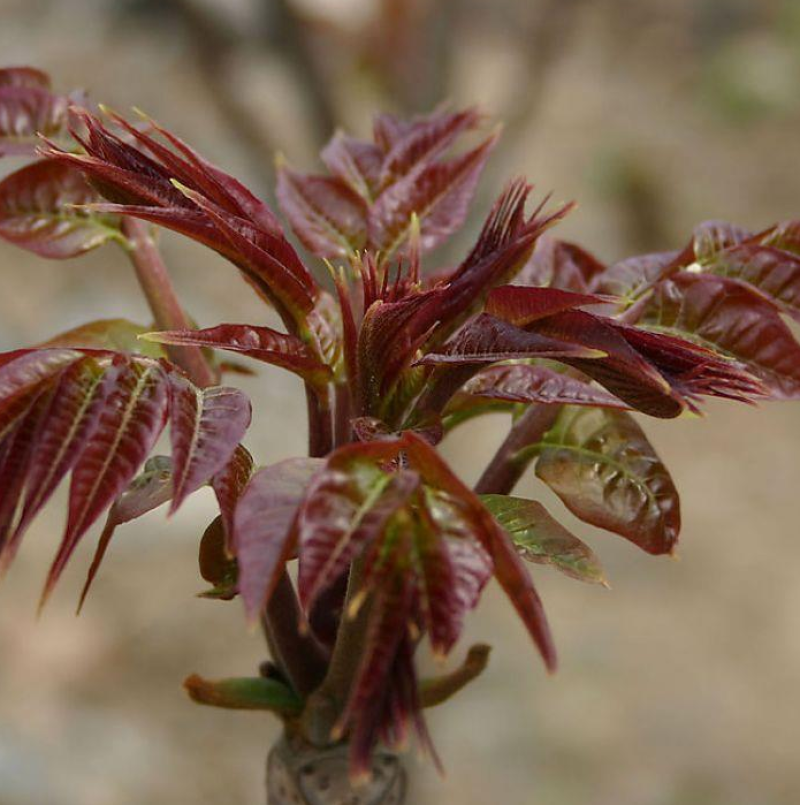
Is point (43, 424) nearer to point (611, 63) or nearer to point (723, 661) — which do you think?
point (723, 661)

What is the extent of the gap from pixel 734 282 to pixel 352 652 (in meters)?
0.30

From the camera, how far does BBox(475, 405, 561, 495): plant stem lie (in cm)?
67

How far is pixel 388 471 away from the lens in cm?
47

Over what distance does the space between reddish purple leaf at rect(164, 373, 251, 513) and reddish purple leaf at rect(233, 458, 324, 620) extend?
1.1 inches

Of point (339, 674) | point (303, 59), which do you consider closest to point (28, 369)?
point (339, 674)

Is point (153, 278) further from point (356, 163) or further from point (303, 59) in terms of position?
point (303, 59)

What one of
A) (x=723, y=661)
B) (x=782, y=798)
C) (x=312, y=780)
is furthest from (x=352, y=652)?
(x=723, y=661)

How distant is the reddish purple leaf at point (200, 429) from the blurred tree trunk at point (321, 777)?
0.27 meters

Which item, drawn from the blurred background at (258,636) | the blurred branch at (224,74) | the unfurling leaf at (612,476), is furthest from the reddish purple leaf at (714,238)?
the blurred branch at (224,74)

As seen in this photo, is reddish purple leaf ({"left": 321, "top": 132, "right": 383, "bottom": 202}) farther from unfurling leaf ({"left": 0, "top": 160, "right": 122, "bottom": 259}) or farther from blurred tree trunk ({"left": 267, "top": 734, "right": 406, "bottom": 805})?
blurred tree trunk ({"left": 267, "top": 734, "right": 406, "bottom": 805})

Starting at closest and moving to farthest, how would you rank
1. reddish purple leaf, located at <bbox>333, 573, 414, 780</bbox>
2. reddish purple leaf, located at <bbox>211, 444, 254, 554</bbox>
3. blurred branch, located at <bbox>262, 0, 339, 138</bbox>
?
reddish purple leaf, located at <bbox>333, 573, 414, 780</bbox> → reddish purple leaf, located at <bbox>211, 444, 254, 554</bbox> → blurred branch, located at <bbox>262, 0, 339, 138</bbox>

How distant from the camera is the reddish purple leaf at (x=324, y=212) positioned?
742mm

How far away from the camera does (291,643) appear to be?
640 mm

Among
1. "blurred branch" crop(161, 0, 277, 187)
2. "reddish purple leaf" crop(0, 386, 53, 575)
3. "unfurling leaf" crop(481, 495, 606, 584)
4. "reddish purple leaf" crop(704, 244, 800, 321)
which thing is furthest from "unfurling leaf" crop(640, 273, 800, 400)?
"blurred branch" crop(161, 0, 277, 187)
